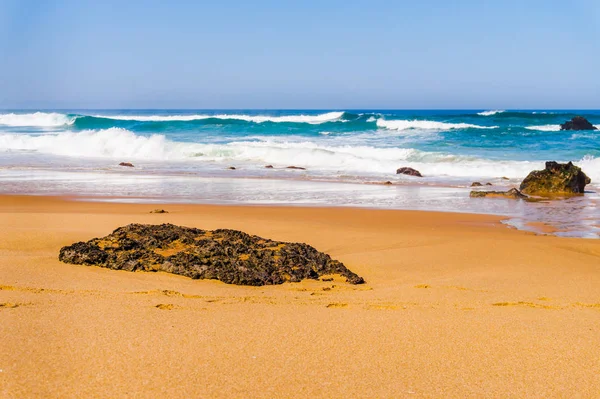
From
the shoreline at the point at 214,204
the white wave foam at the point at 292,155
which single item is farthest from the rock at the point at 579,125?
the shoreline at the point at 214,204

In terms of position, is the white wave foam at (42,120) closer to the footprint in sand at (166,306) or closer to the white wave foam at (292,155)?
the white wave foam at (292,155)

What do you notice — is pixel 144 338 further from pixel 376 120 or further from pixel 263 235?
pixel 376 120

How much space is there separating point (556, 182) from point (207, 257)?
11.7 metres

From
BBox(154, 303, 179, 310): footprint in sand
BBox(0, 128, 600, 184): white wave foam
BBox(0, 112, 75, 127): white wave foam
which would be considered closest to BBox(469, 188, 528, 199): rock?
BBox(0, 128, 600, 184): white wave foam

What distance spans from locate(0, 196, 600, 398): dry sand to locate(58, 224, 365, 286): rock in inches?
5.9

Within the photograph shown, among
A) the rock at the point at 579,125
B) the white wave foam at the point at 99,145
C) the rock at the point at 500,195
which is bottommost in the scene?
the white wave foam at the point at 99,145

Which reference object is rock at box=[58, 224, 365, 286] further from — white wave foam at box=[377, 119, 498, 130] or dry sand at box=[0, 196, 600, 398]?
white wave foam at box=[377, 119, 498, 130]

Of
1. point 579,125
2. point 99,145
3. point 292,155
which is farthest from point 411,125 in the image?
point 99,145

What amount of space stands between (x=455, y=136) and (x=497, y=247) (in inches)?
1333

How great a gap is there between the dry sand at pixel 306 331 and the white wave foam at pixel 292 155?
1618 centimetres

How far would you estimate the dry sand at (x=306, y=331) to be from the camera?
9.26 feet

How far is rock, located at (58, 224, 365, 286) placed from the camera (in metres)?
5.04

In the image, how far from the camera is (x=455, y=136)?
39812 mm

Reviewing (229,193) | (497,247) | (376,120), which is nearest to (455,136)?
(376,120)
